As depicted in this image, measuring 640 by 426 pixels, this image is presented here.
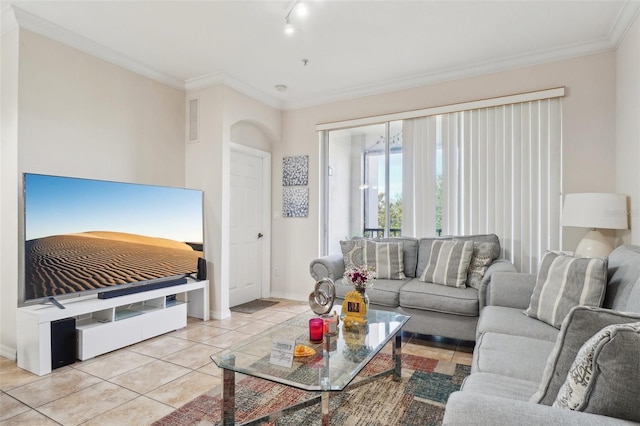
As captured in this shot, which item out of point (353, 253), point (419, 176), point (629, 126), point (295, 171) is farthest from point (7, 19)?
point (629, 126)

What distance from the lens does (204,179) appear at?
12.9 feet

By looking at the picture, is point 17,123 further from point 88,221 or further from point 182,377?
point 182,377

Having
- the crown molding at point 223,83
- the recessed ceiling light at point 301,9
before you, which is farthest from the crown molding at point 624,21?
the crown molding at point 223,83

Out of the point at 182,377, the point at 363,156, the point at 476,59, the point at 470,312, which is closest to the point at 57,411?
the point at 182,377

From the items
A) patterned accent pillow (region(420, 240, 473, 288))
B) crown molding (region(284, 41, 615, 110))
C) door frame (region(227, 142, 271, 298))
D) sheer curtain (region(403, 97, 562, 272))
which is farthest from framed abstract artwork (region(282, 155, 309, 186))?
patterned accent pillow (region(420, 240, 473, 288))

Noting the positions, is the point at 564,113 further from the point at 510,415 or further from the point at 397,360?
the point at 510,415

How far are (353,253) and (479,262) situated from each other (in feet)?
4.00

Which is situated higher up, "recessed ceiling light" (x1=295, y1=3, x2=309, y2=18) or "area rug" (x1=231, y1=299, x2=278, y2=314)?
"recessed ceiling light" (x1=295, y1=3, x2=309, y2=18)

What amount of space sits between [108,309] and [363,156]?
3153 millimetres

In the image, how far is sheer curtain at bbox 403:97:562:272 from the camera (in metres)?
3.34

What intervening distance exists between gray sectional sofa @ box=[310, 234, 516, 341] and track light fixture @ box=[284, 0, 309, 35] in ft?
6.98

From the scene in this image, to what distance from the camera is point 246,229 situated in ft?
14.9

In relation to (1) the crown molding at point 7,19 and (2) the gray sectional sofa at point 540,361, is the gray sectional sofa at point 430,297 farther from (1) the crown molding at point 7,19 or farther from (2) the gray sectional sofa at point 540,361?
(1) the crown molding at point 7,19

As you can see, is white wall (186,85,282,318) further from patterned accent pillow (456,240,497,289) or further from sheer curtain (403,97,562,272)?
patterned accent pillow (456,240,497,289)
